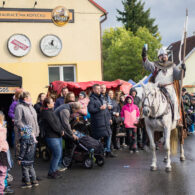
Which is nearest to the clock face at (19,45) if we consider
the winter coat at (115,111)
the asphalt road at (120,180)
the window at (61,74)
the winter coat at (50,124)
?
the window at (61,74)

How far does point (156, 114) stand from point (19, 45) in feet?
35.5

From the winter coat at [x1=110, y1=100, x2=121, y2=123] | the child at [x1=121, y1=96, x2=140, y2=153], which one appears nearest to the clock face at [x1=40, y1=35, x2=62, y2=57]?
the winter coat at [x1=110, y1=100, x2=121, y2=123]

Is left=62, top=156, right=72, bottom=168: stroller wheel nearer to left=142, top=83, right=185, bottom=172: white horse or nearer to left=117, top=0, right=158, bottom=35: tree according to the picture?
left=142, top=83, right=185, bottom=172: white horse

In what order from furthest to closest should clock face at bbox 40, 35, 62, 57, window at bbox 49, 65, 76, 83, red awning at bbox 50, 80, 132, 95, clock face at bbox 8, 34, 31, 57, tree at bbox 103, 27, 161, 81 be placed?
tree at bbox 103, 27, 161, 81 < window at bbox 49, 65, 76, 83 < clock face at bbox 40, 35, 62, 57 < clock face at bbox 8, 34, 31, 57 < red awning at bbox 50, 80, 132, 95

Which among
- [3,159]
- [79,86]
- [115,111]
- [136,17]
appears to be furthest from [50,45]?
[136,17]

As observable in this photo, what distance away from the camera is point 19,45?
18250mm

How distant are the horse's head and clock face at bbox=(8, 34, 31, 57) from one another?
34.7 ft

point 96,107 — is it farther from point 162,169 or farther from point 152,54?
point 152,54

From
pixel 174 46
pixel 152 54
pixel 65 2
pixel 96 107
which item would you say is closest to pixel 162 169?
pixel 96 107

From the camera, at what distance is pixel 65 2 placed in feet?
62.4

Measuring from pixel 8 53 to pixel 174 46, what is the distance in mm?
43391

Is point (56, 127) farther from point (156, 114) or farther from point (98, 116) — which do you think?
point (98, 116)

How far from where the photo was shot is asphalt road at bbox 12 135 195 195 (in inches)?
287

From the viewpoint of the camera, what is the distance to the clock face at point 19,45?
18.1 meters
